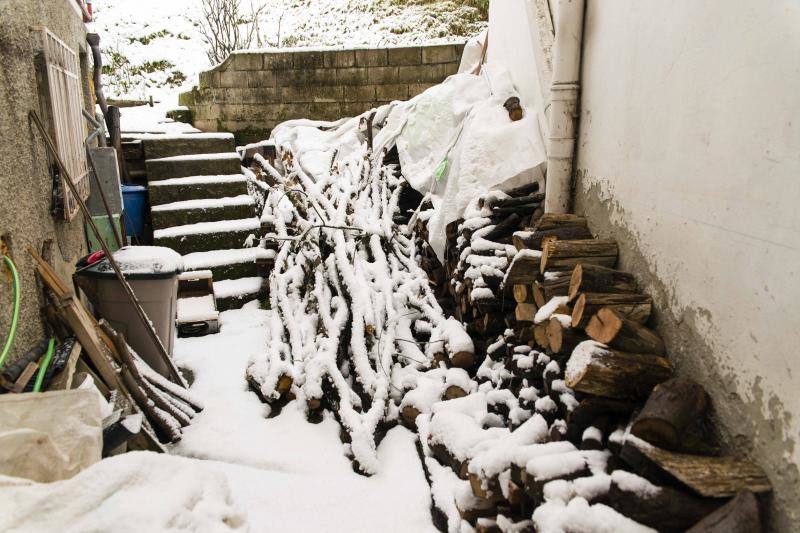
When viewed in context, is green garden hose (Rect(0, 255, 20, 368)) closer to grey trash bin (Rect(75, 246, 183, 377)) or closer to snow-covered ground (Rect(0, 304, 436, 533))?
snow-covered ground (Rect(0, 304, 436, 533))

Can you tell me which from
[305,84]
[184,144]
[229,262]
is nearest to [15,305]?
[229,262]

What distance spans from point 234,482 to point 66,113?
2.51 meters

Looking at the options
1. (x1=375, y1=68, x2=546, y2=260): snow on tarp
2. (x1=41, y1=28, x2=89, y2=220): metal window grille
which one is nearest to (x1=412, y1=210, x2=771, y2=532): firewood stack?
(x1=375, y1=68, x2=546, y2=260): snow on tarp

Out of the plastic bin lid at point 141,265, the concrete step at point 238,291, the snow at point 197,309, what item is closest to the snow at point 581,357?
the plastic bin lid at point 141,265

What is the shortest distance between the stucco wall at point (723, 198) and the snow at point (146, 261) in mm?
2767

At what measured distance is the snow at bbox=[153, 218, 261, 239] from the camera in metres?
5.40

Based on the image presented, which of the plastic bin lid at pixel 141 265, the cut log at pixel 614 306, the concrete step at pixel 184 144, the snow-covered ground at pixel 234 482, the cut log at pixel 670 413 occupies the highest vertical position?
the concrete step at pixel 184 144

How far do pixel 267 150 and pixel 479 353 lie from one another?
5.05m

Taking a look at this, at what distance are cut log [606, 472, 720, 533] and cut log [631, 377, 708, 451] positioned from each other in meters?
0.17

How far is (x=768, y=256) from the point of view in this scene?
4.99 feet

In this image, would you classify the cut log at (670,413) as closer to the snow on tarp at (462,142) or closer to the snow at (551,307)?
the snow at (551,307)

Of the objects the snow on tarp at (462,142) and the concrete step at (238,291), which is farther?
the concrete step at (238,291)

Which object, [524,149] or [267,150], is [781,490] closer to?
[524,149]

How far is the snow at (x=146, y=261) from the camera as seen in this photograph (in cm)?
335
